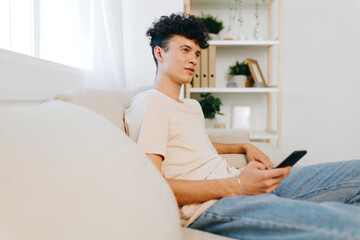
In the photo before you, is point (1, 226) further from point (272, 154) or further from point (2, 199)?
point (272, 154)

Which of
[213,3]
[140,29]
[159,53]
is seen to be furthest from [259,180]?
[213,3]

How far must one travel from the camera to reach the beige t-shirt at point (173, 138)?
936 millimetres

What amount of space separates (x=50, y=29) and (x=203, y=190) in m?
1.17

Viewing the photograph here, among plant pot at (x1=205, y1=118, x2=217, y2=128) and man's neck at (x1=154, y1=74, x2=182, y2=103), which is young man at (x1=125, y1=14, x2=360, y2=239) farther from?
plant pot at (x1=205, y1=118, x2=217, y2=128)

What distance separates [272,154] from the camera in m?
1.45

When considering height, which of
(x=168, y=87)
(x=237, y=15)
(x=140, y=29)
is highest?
(x=237, y=15)

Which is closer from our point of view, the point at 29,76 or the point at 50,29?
the point at 29,76

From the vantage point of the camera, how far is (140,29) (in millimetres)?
2166

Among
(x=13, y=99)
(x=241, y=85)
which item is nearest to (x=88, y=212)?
(x=13, y=99)

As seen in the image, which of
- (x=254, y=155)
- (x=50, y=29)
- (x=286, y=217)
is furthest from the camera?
(x=50, y=29)

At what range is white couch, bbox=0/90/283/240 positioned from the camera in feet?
1.60

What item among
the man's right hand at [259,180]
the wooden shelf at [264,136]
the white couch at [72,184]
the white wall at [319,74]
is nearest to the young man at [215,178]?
the man's right hand at [259,180]

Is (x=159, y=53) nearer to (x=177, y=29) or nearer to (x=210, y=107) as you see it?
(x=177, y=29)

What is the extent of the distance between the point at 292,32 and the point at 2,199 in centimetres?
281
